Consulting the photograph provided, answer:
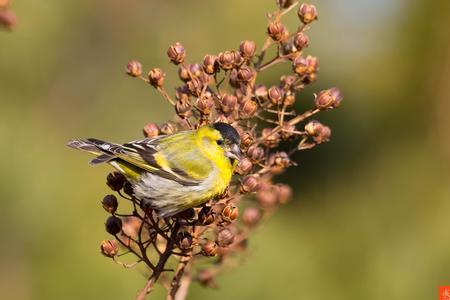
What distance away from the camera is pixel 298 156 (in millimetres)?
6152

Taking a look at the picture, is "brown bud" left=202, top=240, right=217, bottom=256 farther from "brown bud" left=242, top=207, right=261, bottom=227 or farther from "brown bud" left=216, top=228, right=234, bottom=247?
"brown bud" left=242, top=207, right=261, bottom=227

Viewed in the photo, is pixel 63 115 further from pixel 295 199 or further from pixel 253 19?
pixel 295 199

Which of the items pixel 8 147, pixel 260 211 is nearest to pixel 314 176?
pixel 8 147

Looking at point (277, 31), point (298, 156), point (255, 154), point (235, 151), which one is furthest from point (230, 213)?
point (298, 156)

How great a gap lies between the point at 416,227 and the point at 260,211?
8.48ft

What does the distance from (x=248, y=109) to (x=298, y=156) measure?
13.9 ft

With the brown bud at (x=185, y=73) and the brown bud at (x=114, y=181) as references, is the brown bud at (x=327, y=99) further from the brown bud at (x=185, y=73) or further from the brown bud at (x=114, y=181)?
the brown bud at (x=114, y=181)

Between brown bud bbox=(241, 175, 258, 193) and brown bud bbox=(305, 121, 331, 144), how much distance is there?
280 millimetres

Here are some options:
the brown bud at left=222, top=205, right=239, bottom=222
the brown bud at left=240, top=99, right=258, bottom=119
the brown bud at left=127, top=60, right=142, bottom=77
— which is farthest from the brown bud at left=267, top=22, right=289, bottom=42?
the brown bud at left=222, top=205, right=239, bottom=222

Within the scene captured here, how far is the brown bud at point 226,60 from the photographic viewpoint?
1991mm

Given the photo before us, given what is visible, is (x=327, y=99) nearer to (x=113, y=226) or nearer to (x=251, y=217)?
(x=251, y=217)

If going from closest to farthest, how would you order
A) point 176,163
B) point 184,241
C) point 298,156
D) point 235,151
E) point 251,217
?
point 184,241 → point 235,151 → point 251,217 → point 176,163 → point 298,156

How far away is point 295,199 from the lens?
233 inches

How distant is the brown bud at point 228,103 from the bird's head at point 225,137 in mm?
60
